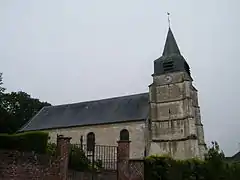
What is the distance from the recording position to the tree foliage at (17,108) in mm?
43688

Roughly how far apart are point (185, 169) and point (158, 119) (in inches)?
722

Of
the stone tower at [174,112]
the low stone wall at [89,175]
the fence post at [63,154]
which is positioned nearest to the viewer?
the fence post at [63,154]

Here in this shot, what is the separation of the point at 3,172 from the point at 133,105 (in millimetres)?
26616

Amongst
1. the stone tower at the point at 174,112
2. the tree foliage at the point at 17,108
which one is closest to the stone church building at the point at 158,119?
the stone tower at the point at 174,112

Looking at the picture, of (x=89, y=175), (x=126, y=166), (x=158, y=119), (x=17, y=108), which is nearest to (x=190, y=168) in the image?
(x=126, y=166)

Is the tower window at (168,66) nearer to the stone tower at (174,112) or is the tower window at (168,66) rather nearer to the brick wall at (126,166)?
the stone tower at (174,112)

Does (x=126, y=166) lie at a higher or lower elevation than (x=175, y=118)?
lower

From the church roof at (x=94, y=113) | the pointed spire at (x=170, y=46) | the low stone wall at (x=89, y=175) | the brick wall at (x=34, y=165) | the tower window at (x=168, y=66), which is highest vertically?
the pointed spire at (x=170, y=46)

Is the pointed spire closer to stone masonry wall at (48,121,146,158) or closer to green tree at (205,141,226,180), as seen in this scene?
stone masonry wall at (48,121,146,158)

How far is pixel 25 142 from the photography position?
1242 cm

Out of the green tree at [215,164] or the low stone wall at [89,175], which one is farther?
the green tree at [215,164]

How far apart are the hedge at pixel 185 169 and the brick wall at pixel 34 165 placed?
4.78 m

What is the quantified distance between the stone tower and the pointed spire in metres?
0.60

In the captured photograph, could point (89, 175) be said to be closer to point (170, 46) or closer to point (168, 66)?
point (168, 66)
